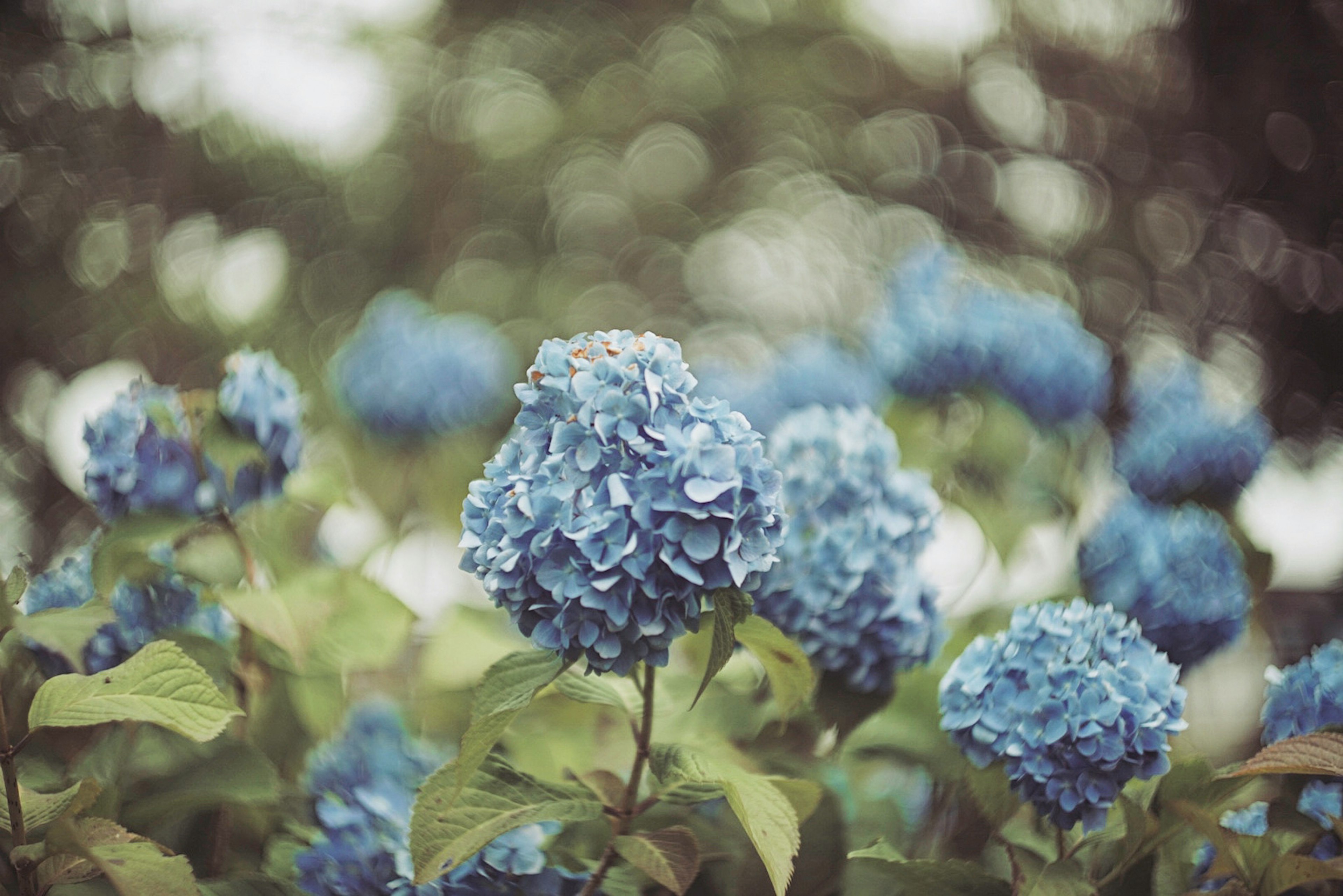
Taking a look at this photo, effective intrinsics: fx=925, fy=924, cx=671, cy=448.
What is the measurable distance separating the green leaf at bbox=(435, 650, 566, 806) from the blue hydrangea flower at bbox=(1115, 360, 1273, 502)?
0.93 metres

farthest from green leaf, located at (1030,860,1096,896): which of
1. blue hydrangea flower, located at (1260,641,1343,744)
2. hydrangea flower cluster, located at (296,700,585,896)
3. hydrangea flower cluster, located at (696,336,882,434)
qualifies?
hydrangea flower cluster, located at (696,336,882,434)

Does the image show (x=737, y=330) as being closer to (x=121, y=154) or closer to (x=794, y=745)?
(x=121, y=154)

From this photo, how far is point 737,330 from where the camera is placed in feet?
9.87

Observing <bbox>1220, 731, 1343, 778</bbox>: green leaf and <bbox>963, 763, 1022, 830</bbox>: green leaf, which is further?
<bbox>963, 763, 1022, 830</bbox>: green leaf

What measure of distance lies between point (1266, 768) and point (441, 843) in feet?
1.84

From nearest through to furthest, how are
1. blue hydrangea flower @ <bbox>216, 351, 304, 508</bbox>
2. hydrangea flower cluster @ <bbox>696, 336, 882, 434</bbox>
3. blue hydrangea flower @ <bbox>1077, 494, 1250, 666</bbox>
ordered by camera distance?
Result: 1. blue hydrangea flower @ <bbox>216, 351, 304, 508</bbox>
2. blue hydrangea flower @ <bbox>1077, 494, 1250, 666</bbox>
3. hydrangea flower cluster @ <bbox>696, 336, 882, 434</bbox>

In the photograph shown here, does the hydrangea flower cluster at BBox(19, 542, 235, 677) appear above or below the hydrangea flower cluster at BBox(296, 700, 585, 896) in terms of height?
above

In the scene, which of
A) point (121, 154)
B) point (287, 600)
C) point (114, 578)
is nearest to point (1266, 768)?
point (287, 600)

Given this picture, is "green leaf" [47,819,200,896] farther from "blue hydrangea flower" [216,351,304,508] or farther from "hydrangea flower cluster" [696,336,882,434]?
"hydrangea flower cluster" [696,336,882,434]

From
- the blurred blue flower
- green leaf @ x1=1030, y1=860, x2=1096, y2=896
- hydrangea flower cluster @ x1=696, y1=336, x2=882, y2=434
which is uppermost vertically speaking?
hydrangea flower cluster @ x1=696, y1=336, x2=882, y2=434

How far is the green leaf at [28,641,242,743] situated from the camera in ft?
2.11

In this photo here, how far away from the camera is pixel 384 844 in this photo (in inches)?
30.1

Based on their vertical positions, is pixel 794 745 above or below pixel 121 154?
below

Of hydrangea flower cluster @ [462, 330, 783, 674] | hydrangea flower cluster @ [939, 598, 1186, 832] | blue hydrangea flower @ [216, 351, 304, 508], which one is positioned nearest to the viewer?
hydrangea flower cluster @ [462, 330, 783, 674]
